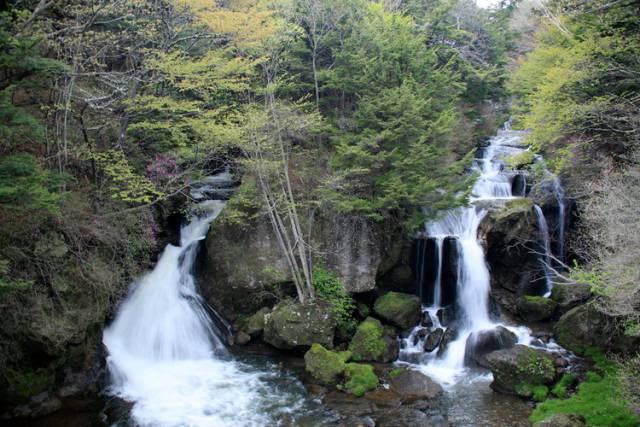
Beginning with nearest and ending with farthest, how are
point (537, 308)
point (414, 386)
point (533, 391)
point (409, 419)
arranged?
1. point (409, 419)
2. point (533, 391)
3. point (414, 386)
4. point (537, 308)

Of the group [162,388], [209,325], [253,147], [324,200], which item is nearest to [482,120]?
[324,200]

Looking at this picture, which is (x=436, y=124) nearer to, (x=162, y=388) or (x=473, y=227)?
(x=473, y=227)

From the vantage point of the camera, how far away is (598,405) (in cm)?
875

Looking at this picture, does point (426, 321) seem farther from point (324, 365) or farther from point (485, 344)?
point (324, 365)

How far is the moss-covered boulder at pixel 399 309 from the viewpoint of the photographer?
42.5 feet

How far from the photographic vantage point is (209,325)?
1290 centimetres

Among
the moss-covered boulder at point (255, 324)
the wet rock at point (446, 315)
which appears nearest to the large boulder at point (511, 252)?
the wet rock at point (446, 315)

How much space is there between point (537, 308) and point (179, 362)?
34.5ft

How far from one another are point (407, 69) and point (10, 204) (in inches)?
490

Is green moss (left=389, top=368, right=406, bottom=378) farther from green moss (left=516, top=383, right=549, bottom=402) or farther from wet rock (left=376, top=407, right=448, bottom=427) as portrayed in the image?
green moss (left=516, top=383, right=549, bottom=402)

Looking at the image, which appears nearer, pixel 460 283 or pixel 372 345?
pixel 372 345

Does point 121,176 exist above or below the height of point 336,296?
above

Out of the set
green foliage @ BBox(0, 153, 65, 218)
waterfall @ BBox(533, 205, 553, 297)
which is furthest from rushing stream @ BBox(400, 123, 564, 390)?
green foliage @ BBox(0, 153, 65, 218)

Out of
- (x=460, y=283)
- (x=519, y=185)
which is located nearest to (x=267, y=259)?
(x=460, y=283)
